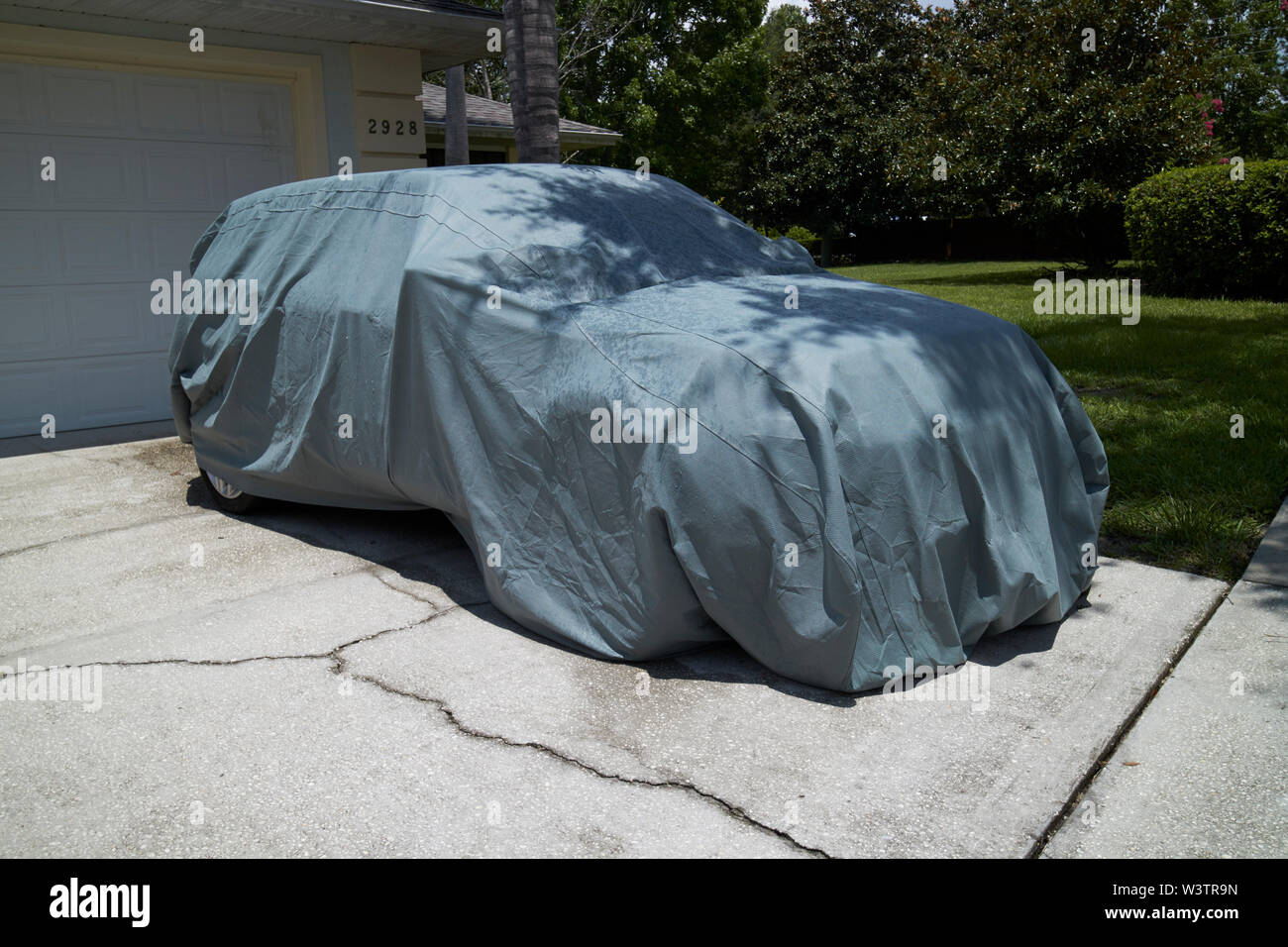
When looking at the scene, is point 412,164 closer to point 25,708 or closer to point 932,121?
point 25,708

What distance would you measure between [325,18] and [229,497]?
4359mm

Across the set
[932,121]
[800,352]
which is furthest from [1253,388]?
[932,121]

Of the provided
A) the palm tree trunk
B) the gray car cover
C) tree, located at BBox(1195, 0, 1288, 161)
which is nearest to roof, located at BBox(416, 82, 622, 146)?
the palm tree trunk

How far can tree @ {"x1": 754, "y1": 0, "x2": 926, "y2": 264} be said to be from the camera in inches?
995

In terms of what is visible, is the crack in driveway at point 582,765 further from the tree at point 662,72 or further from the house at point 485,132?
the tree at point 662,72

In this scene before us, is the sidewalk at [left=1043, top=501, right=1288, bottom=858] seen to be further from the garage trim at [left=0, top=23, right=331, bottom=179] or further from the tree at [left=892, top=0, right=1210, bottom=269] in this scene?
the tree at [left=892, top=0, right=1210, bottom=269]

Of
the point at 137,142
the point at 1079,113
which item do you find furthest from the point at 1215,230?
the point at 137,142

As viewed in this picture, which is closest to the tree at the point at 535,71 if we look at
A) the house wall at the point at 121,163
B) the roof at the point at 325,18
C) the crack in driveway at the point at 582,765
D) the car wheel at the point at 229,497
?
the roof at the point at 325,18

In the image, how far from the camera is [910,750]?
10.2ft

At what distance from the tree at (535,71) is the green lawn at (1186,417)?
4.63 metres

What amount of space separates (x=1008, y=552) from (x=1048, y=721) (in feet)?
2.01

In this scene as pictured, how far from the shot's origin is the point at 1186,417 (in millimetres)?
6711

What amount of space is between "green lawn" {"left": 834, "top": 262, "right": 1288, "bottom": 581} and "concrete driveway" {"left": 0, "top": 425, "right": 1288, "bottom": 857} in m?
0.47

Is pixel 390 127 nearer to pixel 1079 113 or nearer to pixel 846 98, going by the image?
pixel 1079 113
